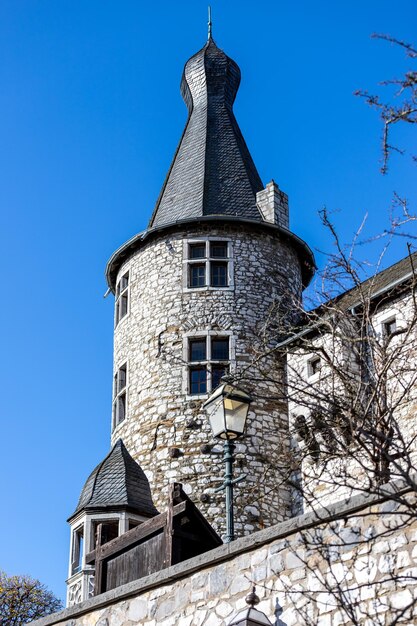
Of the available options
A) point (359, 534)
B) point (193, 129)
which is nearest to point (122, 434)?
point (193, 129)

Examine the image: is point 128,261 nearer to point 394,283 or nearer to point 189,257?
point 189,257

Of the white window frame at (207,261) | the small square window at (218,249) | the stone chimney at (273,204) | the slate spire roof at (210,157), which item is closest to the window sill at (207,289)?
the white window frame at (207,261)

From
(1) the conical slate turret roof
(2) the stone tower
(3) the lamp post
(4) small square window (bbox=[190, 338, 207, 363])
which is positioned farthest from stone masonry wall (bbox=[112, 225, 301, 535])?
(3) the lamp post

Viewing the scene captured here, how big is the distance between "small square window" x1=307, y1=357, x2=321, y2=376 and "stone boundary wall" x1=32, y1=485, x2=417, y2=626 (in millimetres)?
14040

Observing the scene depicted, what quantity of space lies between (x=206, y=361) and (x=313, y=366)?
7.96 feet

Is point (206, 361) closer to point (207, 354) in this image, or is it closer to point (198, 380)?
point (207, 354)

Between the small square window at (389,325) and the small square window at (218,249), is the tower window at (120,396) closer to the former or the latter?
the small square window at (218,249)

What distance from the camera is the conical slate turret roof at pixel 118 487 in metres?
21.8

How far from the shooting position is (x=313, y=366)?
80.8 feet

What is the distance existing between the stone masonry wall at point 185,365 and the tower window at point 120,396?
28 cm

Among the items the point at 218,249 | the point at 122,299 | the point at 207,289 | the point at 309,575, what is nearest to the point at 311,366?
the point at 207,289

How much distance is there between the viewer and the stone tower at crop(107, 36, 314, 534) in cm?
2333

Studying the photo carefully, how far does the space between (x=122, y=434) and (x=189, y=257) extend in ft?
14.8

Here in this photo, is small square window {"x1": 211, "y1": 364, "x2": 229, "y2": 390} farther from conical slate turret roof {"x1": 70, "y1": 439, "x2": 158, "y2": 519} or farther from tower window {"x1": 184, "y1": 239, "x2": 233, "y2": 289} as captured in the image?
conical slate turret roof {"x1": 70, "y1": 439, "x2": 158, "y2": 519}
